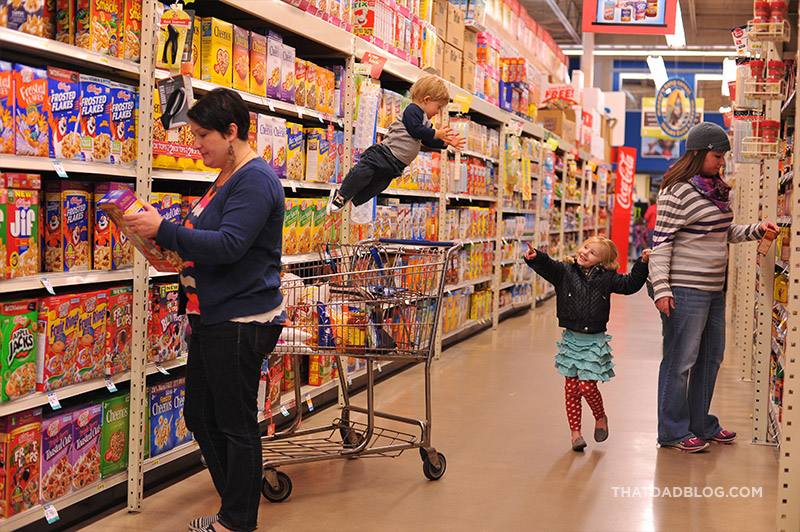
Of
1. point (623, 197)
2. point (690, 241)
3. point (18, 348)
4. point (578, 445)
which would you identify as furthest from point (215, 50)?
point (623, 197)

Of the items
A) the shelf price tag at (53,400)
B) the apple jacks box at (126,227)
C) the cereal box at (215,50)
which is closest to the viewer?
the apple jacks box at (126,227)

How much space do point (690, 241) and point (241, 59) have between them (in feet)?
8.12

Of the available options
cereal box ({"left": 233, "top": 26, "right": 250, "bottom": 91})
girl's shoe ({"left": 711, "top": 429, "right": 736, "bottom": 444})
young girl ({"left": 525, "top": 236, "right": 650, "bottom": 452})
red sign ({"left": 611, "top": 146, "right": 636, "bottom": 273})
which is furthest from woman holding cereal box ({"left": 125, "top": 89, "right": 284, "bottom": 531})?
red sign ({"left": 611, "top": 146, "right": 636, "bottom": 273})

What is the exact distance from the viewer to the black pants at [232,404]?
10.1 feet

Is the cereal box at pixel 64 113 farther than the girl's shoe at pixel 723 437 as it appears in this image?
No

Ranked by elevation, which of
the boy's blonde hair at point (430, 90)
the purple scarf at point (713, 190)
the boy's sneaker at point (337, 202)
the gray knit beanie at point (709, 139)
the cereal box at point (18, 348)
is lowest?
→ the cereal box at point (18, 348)

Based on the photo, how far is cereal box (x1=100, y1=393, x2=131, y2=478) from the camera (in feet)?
12.0

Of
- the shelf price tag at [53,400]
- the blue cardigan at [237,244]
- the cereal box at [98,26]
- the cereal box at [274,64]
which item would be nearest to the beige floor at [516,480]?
the shelf price tag at [53,400]

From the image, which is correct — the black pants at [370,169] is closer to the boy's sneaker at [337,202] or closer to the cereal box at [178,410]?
the boy's sneaker at [337,202]

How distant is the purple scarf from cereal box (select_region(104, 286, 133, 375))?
114 inches

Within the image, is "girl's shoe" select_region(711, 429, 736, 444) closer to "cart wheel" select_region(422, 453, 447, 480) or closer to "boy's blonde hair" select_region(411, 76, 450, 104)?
"cart wheel" select_region(422, 453, 447, 480)

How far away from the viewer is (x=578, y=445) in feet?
16.1

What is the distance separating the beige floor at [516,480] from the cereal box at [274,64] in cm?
196

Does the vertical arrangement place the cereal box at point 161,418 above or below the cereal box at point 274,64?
below
